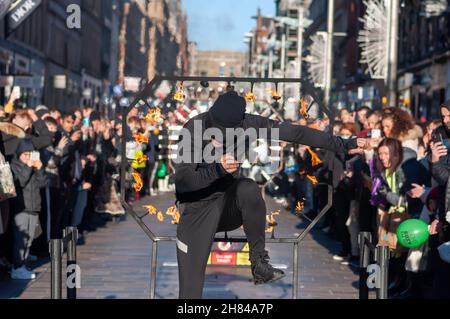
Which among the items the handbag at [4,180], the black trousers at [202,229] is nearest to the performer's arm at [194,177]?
the black trousers at [202,229]

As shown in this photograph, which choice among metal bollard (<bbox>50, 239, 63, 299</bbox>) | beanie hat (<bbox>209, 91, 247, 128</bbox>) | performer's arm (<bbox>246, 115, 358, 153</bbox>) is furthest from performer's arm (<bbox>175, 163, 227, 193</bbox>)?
metal bollard (<bbox>50, 239, 63, 299</bbox>)

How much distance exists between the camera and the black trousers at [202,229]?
8.32 m

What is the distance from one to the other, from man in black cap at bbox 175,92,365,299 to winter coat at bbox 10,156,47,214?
591 centimetres

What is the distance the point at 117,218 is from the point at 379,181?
10.3 meters

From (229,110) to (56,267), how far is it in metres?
1.54

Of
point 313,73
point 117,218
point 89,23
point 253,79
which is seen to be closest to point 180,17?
point 89,23

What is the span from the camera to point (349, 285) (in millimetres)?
14242

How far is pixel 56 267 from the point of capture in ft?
26.0

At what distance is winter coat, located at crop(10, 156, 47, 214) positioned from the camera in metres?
14.0

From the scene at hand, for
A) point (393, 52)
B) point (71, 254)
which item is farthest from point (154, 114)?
point (393, 52)

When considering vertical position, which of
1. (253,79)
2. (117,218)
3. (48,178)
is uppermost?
(253,79)

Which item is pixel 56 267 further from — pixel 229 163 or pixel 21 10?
pixel 21 10

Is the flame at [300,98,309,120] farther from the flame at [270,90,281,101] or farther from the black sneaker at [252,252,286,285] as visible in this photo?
the black sneaker at [252,252,286,285]
